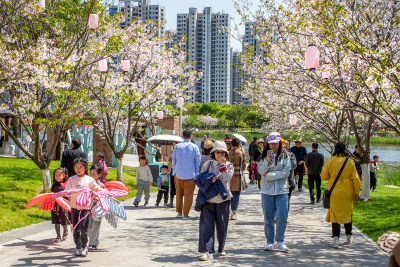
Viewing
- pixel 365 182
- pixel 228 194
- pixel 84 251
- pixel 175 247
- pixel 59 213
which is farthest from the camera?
pixel 365 182

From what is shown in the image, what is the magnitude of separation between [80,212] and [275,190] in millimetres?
3107

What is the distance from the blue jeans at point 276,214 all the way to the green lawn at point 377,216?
216cm

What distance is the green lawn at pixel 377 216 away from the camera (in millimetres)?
9500

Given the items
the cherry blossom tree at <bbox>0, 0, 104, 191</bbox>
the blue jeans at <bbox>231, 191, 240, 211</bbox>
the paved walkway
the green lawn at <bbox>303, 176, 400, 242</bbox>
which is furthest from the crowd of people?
the cherry blossom tree at <bbox>0, 0, 104, 191</bbox>

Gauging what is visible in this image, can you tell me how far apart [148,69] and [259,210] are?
29.5 feet

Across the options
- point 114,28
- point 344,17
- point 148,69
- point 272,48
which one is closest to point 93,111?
point 148,69

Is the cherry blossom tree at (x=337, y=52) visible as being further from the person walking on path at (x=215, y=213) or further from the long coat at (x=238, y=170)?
the person walking on path at (x=215, y=213)

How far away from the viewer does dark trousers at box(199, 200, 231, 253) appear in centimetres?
695

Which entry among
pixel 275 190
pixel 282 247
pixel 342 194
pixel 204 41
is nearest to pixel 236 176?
pixel 275 190

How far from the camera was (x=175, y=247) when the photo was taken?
25.5 ft

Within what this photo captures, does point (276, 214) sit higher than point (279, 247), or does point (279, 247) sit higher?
point (276, 214)

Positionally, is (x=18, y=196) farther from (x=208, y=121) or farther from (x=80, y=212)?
(x=208, y=121)

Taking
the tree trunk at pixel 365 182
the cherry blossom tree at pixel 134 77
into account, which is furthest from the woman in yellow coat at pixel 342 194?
the cherry blossom tree at pixel 134 77

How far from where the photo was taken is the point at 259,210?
1238 centimetres
